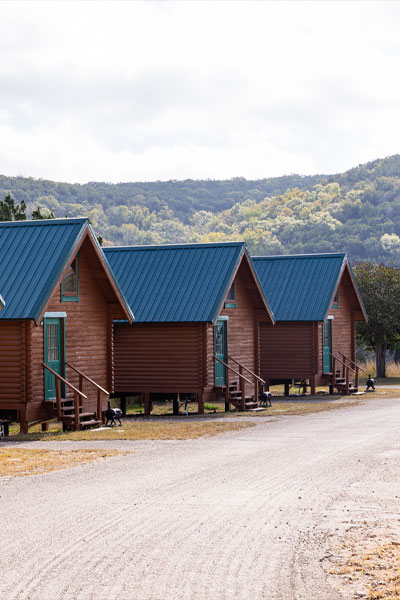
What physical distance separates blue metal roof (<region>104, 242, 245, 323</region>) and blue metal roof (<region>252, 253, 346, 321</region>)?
804cm

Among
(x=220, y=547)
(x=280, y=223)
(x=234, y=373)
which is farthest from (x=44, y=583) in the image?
(x=280, y=223)

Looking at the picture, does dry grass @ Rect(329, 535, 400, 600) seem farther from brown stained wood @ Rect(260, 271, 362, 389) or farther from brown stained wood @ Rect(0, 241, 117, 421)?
brown stained wood @ Rect(260, 271, 362, 389)

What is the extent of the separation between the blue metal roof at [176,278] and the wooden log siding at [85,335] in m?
3.34

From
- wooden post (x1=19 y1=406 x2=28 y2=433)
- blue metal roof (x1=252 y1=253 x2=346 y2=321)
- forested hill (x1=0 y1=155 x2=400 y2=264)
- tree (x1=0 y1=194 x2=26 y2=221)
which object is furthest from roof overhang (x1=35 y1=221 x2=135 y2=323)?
forested hill (x1=0 y1=155 x2=400 y2=264)

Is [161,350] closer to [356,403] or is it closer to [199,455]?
[356,403]

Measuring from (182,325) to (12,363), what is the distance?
27.8 feet

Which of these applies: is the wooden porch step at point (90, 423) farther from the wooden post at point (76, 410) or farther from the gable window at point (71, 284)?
the gable window at point (71, 284)

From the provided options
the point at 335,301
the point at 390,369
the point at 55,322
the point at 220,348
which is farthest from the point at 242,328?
the point at 390,369

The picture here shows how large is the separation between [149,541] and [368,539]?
96.4 inches

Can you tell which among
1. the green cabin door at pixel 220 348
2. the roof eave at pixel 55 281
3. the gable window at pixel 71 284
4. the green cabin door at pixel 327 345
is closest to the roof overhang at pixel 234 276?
the green cabin door at pixel 220 348

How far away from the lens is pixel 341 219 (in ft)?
507

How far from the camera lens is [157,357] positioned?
106ft

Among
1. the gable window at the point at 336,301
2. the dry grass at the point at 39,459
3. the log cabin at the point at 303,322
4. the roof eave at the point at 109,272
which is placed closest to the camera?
the dry grass at the point at 39,459

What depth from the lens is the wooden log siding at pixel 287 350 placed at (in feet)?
135
